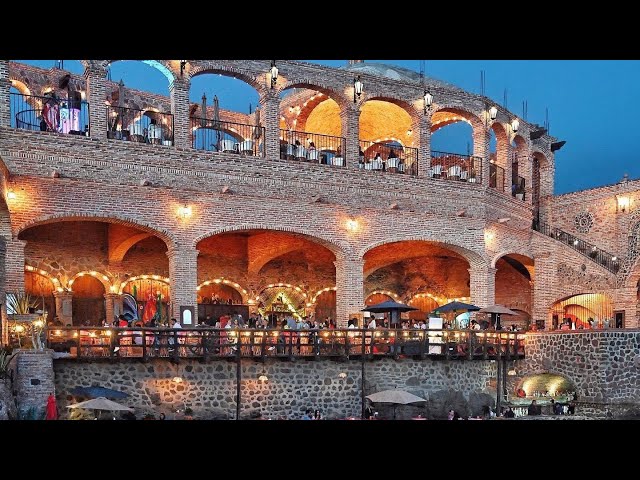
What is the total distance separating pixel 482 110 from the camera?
87.8ft

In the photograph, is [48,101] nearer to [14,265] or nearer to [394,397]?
[14,265]

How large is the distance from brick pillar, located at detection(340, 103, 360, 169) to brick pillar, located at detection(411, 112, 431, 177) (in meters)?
2.32

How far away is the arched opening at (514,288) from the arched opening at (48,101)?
16794 mm

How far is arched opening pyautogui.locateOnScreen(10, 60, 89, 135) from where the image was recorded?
20.1 metres

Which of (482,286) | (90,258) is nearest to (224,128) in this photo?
(90,258)

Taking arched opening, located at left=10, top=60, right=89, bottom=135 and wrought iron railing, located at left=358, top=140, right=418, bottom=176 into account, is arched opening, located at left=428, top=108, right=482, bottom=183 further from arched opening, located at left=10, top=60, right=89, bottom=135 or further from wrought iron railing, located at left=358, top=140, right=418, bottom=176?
arched opening, located at left=10, top=60, right=89, bottom=135

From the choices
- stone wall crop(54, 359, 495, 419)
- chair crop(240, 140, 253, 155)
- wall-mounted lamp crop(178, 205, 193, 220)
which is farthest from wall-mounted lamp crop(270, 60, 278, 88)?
stone wall crop(54, 359, 495, 419)

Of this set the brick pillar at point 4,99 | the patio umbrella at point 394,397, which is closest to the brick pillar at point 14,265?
the brick pillar at point 4,99

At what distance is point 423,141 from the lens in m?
25.1

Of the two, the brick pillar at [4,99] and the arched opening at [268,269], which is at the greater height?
the brick pillar at [4,99]

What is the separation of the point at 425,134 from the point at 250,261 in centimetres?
741

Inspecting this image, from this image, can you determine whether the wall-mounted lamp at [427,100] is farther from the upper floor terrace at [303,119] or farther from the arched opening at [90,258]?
the arched opening at [90,258]

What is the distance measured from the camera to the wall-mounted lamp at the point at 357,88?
23.7m
